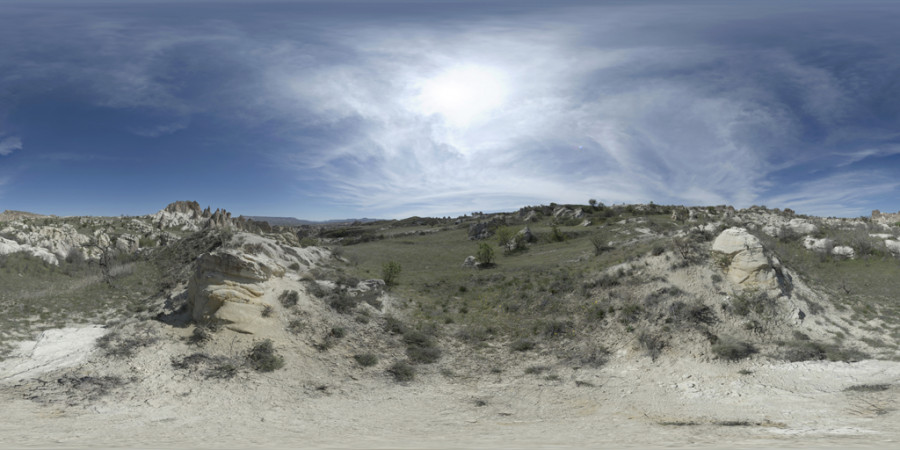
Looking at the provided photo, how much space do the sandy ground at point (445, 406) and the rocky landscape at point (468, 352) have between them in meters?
0.08

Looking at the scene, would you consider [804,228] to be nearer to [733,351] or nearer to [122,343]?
[733,351]

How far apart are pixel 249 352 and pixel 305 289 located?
449 cm

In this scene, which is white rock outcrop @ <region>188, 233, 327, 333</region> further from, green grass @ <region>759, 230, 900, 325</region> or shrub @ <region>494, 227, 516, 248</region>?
shrub @ <region>494, 227, 516, 248</region>

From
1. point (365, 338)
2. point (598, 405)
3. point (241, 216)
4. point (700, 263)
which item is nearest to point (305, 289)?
point (365, 338)

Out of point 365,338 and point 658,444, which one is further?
point 365,338

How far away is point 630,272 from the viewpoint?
2041 cm

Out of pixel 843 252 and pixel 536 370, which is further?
pixel 843 252

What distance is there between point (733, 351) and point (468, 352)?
9636 mm

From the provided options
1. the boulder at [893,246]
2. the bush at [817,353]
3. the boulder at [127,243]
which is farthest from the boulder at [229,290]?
the boulder at [893,246]

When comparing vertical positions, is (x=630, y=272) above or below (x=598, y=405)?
above

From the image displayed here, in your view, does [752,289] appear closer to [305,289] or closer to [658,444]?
[658,444]

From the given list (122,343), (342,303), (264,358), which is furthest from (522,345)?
(122,343)

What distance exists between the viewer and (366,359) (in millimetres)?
15742

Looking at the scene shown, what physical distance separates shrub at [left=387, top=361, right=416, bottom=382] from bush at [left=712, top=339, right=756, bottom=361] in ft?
35.9
